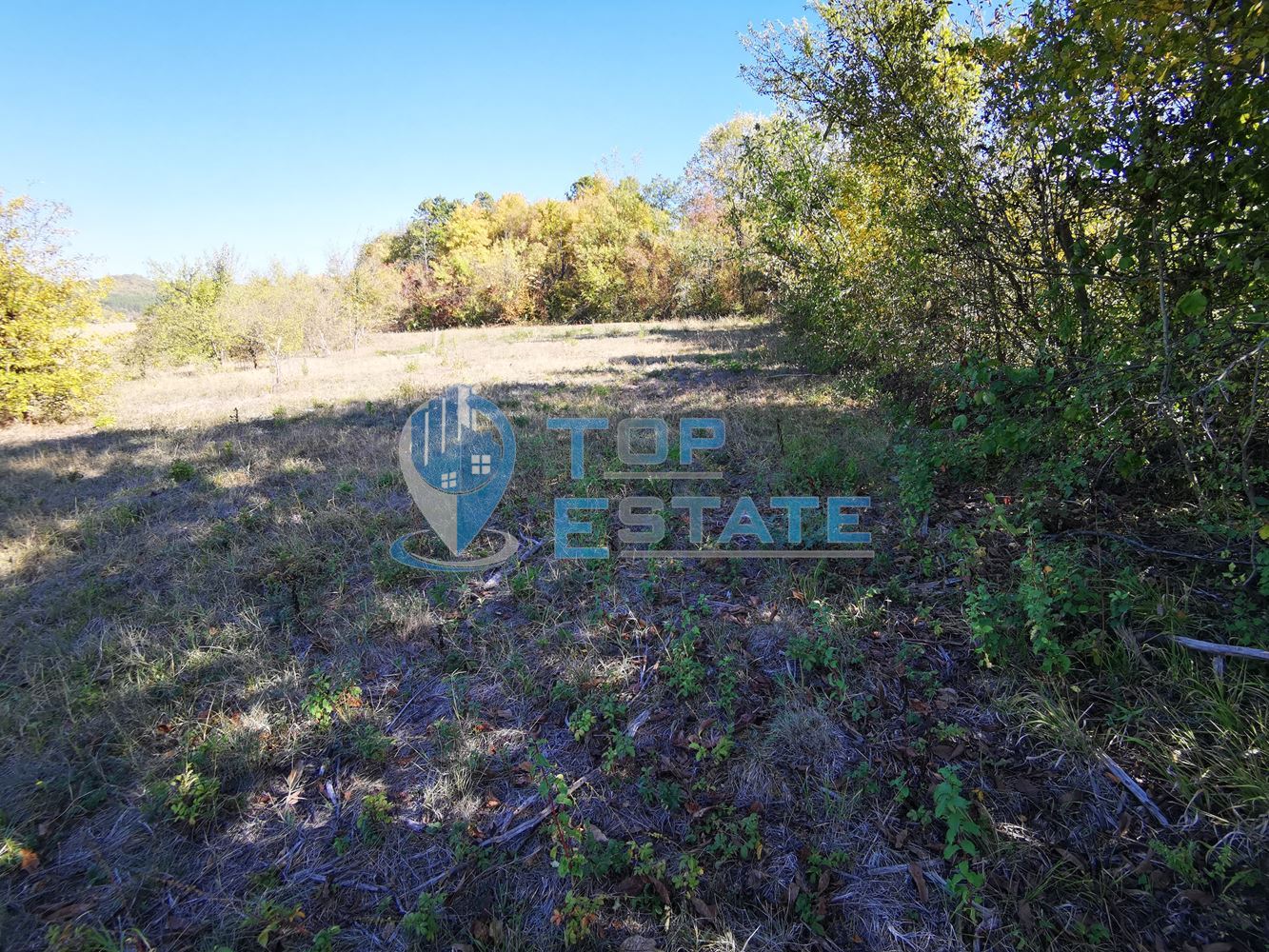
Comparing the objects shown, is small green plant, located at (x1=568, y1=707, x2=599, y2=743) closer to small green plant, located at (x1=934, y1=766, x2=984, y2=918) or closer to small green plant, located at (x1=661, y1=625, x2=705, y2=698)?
small green plant, located at (x1=661, y1=625, x2=705, y2=698)

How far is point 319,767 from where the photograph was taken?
2.41 m

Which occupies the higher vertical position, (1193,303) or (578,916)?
(1193,303)

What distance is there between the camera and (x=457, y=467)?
16.8 ft

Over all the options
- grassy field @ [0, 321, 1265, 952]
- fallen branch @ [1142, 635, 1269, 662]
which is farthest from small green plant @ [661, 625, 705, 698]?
fallen branch @ [1142, 635, 1269, 662]

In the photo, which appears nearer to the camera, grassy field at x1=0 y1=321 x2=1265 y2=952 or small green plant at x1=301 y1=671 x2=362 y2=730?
grassy field at x1=0 y1=321 x2=1265 y2=952

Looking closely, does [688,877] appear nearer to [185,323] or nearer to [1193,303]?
[1193,303]

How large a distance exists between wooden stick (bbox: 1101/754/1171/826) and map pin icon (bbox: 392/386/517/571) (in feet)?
10.7

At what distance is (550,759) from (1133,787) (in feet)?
7.03

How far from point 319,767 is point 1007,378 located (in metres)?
3.75

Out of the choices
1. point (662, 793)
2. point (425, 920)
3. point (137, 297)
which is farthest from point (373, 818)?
point (137, 297)

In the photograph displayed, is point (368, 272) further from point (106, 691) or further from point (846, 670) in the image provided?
point (846, 670)

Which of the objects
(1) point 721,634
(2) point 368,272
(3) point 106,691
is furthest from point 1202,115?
(2) point 368,272

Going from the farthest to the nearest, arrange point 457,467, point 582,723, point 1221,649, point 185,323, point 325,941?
point 185,323 < point 457,467 < point 582,723 < point 1221,649 < point 325,941

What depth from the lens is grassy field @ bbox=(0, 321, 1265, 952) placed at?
1762mm
